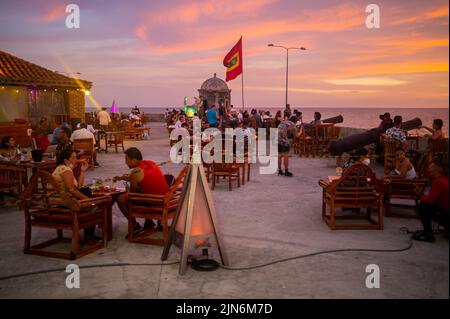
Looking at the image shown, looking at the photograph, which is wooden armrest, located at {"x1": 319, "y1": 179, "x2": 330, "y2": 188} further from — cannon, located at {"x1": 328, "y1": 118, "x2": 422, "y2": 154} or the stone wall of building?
the stone wall of building

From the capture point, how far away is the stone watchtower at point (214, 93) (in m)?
33.2

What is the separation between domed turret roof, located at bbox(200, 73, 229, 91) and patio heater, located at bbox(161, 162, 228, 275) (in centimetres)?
2922

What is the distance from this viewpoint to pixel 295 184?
31.6 ft

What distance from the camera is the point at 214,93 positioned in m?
33.3

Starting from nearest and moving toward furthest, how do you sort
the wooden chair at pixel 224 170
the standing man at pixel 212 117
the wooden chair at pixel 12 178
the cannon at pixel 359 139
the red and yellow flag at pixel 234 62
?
1. the wooden chair at pixel 12 178
2. the wooden chair at pixel 224 170
3. the cannon at pixel 359 139
4. the standing man at pixel 212 117
5. the red and yellow flag at pixel 234 62

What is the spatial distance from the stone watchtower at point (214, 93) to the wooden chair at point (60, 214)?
2772 centimetres

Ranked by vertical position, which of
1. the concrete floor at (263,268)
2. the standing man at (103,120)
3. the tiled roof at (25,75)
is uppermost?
the tiled roof at (25,75)

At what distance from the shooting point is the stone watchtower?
33.2 meters

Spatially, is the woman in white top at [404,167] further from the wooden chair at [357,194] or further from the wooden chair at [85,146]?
the wooden chair at [85,146]

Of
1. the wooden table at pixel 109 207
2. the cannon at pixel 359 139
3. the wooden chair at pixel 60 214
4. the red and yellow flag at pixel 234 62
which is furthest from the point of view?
the red and yellow flag at pixel 234 62

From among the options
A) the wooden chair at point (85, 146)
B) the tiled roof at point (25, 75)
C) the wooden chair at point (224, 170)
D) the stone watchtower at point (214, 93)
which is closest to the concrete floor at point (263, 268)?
the wooden chair at point (224, 170)

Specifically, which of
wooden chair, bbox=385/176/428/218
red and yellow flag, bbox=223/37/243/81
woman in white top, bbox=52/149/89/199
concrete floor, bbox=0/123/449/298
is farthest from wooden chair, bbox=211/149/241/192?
red and yellow flag, bbox=223/37/243/81
